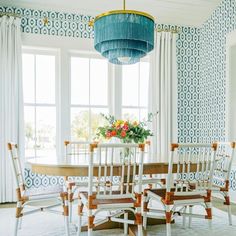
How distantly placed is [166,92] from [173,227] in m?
2.40

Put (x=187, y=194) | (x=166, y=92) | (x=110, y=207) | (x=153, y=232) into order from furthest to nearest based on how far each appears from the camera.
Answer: (x=166, y=92) < (x=153, y=232) < (x=187, y=194) < (x=110, y=207)

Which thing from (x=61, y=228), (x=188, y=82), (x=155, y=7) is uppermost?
(x=155, y=7)

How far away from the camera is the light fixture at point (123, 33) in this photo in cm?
261

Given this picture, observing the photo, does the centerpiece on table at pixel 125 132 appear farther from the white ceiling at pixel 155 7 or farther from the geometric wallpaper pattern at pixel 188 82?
the white ceiling at pixel 155 7

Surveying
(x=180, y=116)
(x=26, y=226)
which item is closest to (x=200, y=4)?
(x=180, y=116)

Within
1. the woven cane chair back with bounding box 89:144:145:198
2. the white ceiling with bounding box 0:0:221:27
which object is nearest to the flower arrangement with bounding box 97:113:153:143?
the woven cane chair back with bounding box 89:144:145:198

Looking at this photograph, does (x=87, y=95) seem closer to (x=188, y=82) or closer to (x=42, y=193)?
(x=188, y=82)

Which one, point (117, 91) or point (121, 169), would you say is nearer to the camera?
point (121, 169)

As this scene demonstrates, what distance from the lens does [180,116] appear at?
5.12 meters

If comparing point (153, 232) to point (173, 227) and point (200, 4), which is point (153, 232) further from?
point (200, 4)

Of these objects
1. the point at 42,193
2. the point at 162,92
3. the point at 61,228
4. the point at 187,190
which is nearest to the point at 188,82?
the point at 162,92

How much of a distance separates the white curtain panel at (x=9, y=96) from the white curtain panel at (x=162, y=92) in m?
2.11

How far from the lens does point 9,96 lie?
13.7 feet

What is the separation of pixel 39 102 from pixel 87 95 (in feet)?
2.56
